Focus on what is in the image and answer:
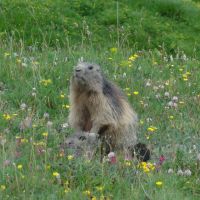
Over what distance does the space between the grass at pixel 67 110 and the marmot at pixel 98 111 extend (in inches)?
9.6

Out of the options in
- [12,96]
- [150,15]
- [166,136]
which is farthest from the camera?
[150,15]

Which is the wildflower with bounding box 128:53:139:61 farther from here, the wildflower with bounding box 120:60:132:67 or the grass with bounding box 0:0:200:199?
the wildflower with bounding box 120:60:132:67

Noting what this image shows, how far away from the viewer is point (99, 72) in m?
7.86

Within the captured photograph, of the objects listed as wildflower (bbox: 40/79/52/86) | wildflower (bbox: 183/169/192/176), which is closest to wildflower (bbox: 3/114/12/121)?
wildflower (bbox: 40/79/52/86)

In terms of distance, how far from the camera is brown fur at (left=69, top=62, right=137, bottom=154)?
303 inches

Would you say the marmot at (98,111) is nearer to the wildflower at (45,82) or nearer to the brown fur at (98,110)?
the brown fur at (98,110)

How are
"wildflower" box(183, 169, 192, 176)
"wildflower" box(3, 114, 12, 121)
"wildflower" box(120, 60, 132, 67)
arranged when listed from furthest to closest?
"wildflower" box(120, 60, 132, 67)
"wildflower" box(3, 114, 12, 121)
"wildflower" box(183, 169, 192, 176)

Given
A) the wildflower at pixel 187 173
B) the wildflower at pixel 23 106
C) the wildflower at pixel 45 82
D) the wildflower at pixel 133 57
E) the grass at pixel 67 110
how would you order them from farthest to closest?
the wildflower at pixel 133 57
the wildflower at pixel 45 82
the wildflower at pixel 23 106
the wildflower at pixel 187 173
the grass at pixel 67 110

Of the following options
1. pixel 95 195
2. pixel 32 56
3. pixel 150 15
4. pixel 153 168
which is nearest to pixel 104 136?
pixel 153 168

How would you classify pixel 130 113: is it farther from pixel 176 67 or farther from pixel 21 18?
pixel 21 18

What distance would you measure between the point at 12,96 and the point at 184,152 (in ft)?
8.29

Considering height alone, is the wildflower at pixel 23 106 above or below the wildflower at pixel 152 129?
above

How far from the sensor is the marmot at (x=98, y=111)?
7.70m

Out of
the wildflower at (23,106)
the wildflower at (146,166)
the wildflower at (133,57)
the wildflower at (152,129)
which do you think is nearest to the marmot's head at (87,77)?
the wildflower at (152,129)
